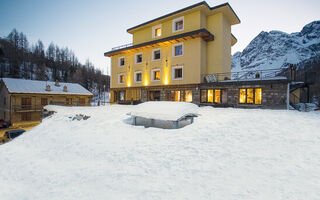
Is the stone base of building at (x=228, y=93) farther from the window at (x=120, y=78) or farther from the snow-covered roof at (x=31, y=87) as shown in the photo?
the snow-covered roof at (x=31, y=87)

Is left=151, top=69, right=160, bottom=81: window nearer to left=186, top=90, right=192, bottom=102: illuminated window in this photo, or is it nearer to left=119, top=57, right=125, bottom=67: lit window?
left=186, top=90, right=192, bottom=102: illuminated window

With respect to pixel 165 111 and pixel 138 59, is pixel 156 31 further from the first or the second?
pixel 165 111

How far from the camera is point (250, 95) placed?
49.9ft

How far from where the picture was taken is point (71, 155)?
21.4 feet

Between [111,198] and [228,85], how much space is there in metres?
15.5

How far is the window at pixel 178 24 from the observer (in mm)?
20062

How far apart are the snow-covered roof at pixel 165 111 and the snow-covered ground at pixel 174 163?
1.01 metres

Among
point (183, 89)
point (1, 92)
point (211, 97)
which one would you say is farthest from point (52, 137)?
point (1, 92)

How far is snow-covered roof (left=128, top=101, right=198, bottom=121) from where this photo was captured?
359 inches

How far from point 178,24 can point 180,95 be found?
33.1 feet

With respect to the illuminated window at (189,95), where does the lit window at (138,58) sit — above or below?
above

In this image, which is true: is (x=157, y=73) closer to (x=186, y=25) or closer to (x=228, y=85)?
(x=186, y=25)

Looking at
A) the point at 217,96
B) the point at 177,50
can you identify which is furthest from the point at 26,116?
the point at 217,96

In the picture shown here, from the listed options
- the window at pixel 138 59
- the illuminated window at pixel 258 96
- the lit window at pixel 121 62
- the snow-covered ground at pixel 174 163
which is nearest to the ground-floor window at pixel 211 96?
the illuminated window at pixel 258 96
